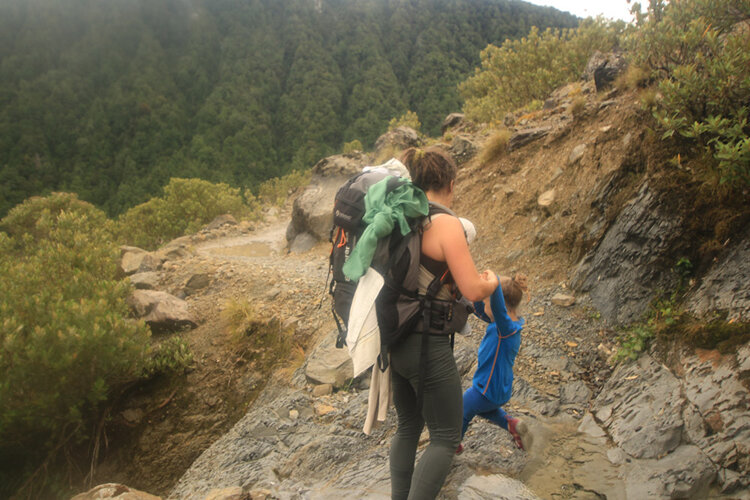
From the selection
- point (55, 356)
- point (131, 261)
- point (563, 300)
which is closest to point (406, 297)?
point (563, 300)

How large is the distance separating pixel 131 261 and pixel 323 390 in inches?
310

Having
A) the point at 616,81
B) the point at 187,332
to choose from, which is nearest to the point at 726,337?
the point at 616,81

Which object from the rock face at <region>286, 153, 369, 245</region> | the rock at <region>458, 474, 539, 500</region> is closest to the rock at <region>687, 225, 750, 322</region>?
the rock at <region>458, 474, 539, 500</region>

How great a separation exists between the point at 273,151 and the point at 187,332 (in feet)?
229

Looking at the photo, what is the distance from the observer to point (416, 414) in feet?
5.77

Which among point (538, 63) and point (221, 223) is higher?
point (538, 63)

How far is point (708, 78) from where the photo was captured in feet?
11.5

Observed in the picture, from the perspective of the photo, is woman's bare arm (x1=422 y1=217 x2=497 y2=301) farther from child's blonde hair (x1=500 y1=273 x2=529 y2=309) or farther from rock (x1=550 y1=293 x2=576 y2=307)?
rock (x1=550 y1=293 x2=576 y2=307)

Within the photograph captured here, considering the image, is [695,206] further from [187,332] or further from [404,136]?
[404,136]

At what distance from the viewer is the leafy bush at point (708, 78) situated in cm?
313

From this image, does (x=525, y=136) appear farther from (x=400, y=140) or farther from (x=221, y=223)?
(x=221, y=223)

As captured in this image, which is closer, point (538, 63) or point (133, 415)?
point (133, 415)

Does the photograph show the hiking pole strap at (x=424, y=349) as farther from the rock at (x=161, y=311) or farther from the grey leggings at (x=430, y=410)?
the rock at (x=161, y=311)

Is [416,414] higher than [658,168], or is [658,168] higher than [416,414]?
[658,168]
